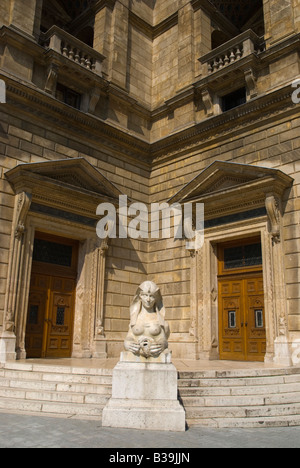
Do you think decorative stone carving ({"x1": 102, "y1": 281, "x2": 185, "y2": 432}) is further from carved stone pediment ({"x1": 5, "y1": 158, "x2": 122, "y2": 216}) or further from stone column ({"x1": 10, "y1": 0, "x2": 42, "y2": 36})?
stone column ({"x1": 10, "y1": 0, "x2": 42, "y2": 36})

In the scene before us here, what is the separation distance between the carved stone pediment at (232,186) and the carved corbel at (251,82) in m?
2.38

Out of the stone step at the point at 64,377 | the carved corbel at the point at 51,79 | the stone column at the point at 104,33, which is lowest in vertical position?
the stone step at the point at 64,377

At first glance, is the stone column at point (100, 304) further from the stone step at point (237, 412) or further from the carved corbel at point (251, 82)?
the carved corbel at point (251, 82)

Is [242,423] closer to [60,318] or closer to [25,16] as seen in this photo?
[60,318]

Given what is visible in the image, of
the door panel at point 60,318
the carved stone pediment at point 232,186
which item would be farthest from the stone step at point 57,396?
the carved stone pediment at point 232,186

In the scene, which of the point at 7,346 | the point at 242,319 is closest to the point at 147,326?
the point at 7,346

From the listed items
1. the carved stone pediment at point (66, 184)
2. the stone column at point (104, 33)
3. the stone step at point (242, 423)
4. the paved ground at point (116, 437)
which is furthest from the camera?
the stone column at point (104, 33)

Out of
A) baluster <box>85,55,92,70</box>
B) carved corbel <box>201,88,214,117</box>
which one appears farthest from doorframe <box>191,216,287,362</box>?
baluster <box>85,55,92,70</box>

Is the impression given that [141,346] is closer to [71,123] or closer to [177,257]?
[177,257]

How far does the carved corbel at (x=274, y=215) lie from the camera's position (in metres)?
10.6

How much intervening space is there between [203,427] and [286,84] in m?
9.26

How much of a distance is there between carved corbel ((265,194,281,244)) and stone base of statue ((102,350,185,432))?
5409 mm

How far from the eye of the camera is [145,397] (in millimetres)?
6039

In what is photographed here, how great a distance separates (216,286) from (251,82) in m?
6.14
